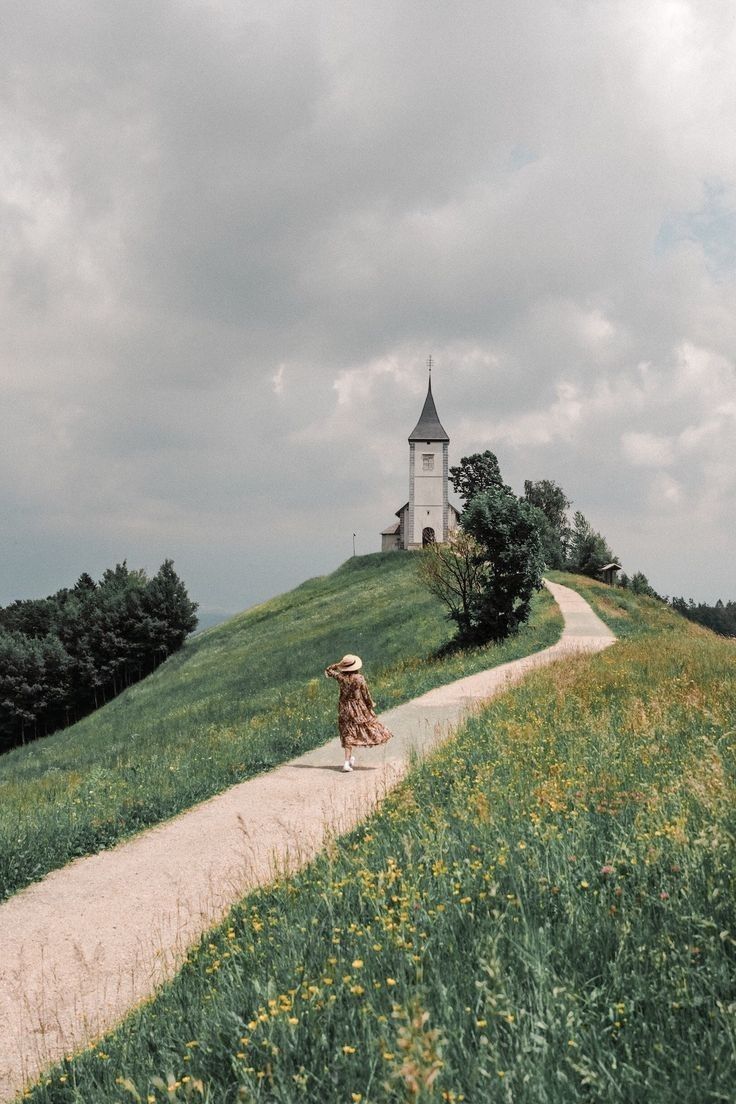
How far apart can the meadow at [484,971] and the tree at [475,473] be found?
81.9 meters

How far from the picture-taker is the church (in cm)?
8538

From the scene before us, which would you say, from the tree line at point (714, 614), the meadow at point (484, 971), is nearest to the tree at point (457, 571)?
the meadow at point (484, 971)

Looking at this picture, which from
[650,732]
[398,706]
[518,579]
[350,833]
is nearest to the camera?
[350,833]

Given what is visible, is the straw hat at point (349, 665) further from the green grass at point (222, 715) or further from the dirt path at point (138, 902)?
the green grass at point (222, 715)

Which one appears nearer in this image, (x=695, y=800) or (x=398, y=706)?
(x=695, y=800)

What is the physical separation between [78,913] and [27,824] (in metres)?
2.71

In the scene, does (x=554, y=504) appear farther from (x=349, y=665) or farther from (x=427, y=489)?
(x=349, y=665)

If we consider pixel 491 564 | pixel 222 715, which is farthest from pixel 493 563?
pixel 222 715

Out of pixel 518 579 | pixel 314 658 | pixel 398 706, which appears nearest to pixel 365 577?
pixel 314 658

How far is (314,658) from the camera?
40562mm

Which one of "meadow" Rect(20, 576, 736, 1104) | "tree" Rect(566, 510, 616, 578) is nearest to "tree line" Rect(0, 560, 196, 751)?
"tree" Rect(566, 510, 616, 578)

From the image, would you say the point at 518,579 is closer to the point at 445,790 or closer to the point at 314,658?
the point at 314,658

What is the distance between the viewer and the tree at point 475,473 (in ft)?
289

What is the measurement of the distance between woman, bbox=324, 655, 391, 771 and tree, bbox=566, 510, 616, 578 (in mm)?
77952
